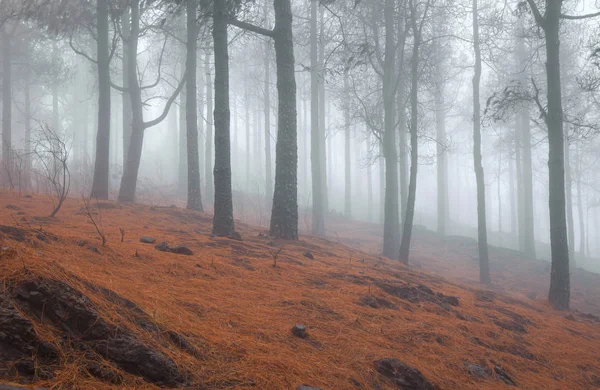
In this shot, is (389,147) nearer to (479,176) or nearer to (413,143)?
(413,143)

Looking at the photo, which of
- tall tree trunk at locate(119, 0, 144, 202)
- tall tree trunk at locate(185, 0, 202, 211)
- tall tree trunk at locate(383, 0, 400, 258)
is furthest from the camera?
tall tree trunk at locate(383, 0, 400, 258)

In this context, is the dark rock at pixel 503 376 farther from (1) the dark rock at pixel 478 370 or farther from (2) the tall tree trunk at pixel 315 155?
A: (2) the tall tree trunk at pixel 315 155

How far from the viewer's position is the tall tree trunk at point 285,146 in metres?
8.89

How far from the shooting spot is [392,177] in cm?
1324

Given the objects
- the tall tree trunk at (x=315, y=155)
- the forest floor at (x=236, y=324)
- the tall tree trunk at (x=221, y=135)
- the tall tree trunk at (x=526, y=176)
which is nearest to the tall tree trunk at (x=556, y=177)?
the forest floor at (x=236, y=324)

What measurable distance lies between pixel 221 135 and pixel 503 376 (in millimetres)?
5571

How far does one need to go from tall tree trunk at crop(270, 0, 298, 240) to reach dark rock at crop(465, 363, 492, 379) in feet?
17.2

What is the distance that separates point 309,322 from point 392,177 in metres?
9.70

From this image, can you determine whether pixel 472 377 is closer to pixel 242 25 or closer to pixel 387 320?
pixel 387 320

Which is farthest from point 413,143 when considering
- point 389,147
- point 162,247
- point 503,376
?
point 503,376

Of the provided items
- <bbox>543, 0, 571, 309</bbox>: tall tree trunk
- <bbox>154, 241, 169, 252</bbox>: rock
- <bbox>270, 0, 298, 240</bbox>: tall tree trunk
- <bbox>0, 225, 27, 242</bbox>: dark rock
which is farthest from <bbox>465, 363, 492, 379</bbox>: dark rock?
<bbox>543, 0, 571, 309</bbox>: tall tree trunk

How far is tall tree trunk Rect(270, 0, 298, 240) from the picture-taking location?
8891mm

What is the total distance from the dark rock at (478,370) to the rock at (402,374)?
2.48 feet

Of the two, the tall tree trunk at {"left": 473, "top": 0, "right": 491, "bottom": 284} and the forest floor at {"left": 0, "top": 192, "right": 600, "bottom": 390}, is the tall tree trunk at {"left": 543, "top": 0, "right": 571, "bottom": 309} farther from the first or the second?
the tall tree trunk at {"left": 473, "top": 0, "right": 491, "bottom": 284}
